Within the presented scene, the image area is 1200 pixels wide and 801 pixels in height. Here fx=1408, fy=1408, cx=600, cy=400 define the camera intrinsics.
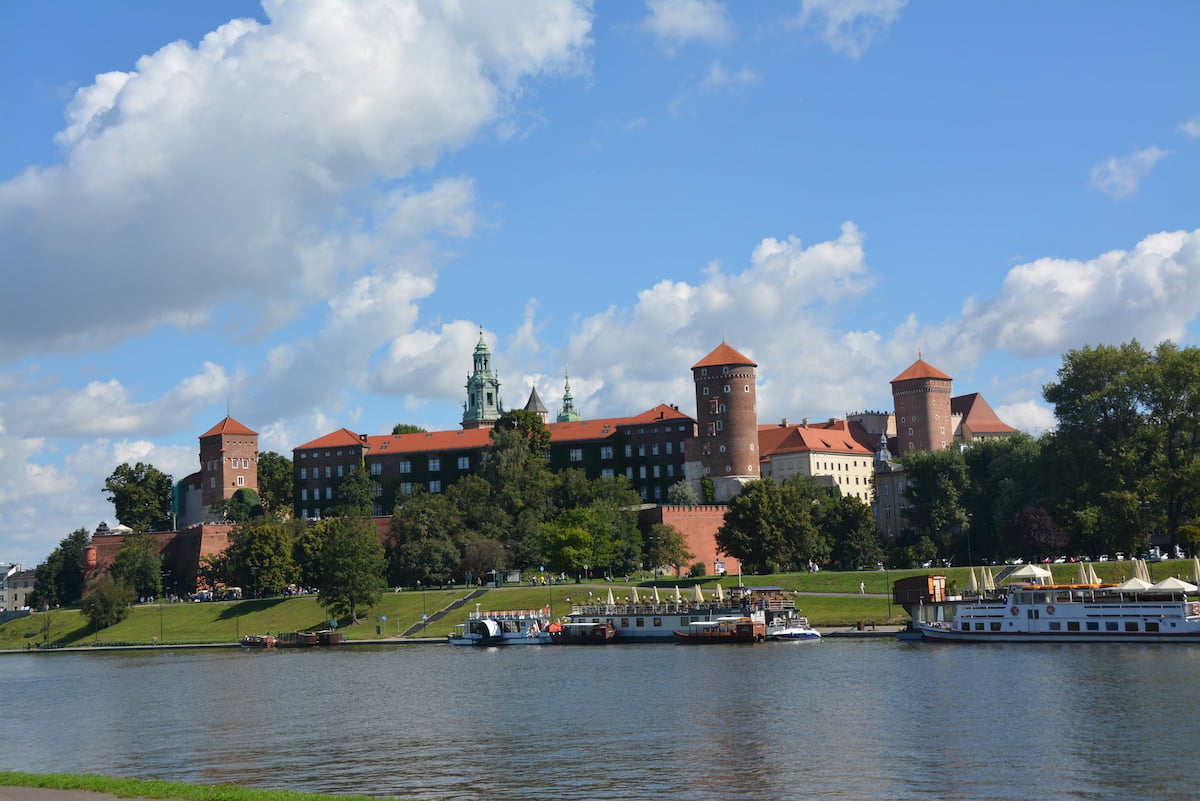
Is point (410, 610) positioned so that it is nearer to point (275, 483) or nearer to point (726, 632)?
point (726, 632)

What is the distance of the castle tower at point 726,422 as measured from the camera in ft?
441

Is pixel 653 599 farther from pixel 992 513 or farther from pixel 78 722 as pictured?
pixel 78 722

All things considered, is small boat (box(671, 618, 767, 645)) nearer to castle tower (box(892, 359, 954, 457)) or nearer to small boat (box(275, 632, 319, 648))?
small boat (box(275, 632, 319, 648))

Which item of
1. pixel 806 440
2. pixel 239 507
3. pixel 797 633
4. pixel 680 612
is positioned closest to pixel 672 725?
pixel 797 633

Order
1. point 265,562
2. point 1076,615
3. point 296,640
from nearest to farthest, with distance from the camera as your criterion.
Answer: point 1076,615, point 296,640, point 265,562

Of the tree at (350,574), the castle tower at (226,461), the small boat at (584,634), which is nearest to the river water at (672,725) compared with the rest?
the small boat at (584,634)

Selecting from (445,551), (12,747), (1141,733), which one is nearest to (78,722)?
(12,747)

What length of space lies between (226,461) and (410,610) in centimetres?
5142

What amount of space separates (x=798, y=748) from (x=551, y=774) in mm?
7327

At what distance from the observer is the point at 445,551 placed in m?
112

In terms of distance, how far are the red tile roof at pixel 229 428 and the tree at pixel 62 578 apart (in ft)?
61.3

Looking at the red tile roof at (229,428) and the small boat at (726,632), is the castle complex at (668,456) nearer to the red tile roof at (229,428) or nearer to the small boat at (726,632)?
the red tile roof at (229,428)

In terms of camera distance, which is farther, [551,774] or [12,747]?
[12,747]

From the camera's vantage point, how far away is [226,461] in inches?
5763
